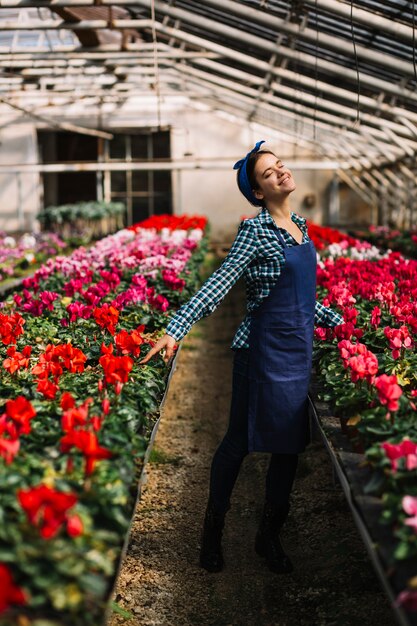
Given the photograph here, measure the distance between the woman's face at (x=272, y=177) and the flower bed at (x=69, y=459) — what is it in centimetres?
79

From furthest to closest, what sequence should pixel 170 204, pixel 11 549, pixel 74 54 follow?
1. pixel 170 204
2. pixel 74 54
3. pixel 11 549

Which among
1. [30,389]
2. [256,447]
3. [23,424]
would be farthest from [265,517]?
[23,424]

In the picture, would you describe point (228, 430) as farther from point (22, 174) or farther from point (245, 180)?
point (22, 174)

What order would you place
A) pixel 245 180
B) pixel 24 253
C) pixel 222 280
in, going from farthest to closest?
pixel 24 253 < pixel 245 180 < pixel 222 280

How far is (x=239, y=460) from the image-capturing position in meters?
3.06

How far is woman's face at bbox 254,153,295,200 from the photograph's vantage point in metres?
2.85

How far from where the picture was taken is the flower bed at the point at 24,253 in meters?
9.04

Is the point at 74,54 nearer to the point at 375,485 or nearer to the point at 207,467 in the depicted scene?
the point at 207,467

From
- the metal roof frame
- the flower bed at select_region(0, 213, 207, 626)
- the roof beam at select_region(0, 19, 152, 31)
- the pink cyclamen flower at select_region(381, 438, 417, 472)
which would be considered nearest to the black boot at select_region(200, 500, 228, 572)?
the flower bed at select_region(0, 213, 207, 626)

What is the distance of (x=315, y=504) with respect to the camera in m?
3.95

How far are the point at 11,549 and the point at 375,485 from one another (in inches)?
39.3

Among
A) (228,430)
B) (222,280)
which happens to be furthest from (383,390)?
(228,430)

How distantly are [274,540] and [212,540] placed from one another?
26 cm

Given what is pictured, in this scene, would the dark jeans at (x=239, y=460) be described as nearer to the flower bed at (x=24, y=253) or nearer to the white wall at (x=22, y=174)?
the flower bed at (x=24, y=253)
